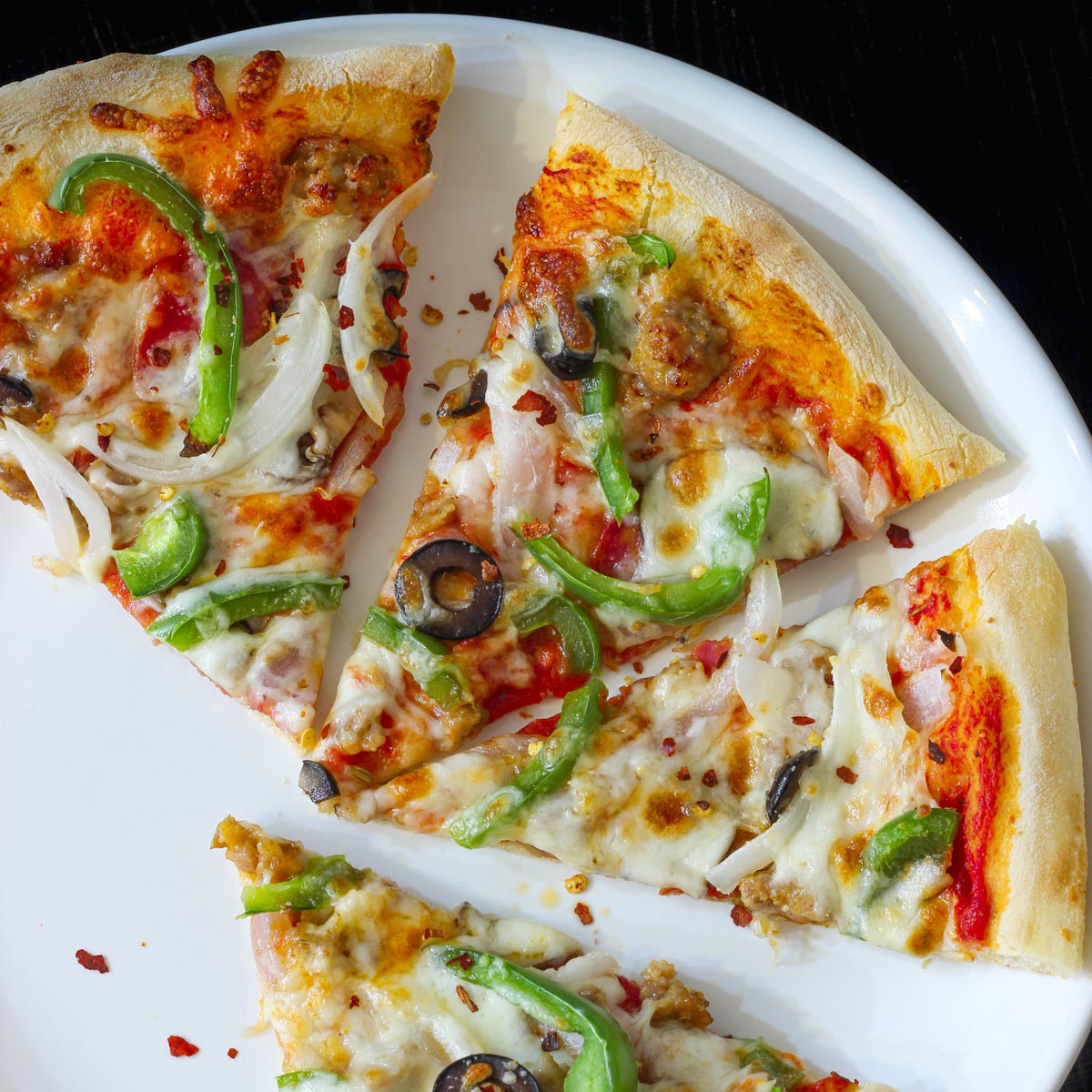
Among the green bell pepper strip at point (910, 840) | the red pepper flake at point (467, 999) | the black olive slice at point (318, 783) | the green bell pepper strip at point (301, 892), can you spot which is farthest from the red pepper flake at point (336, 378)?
the green bell pepper strip at point (910, 840)

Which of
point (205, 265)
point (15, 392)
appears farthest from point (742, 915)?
point (15, 392)

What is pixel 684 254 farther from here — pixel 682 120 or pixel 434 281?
pixel 434 281

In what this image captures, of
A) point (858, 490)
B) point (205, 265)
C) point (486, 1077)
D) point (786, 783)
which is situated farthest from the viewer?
point (205, 265)

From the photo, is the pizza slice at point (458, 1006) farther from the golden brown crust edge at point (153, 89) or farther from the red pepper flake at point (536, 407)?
Result: the golden brown crust edge at point (153, 89)

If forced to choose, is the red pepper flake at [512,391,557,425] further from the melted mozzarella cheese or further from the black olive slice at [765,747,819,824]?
the black olive slice at [765,747,819,824]

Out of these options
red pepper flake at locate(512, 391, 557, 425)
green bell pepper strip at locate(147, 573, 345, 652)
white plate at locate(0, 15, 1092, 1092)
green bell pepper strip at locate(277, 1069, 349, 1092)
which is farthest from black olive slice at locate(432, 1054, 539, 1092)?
red pepper flake at locate(512, 391, 557, 425)

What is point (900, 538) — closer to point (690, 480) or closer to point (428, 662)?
point (690, 480)
